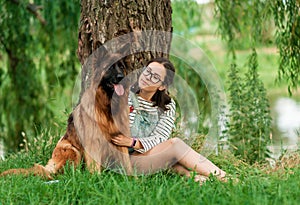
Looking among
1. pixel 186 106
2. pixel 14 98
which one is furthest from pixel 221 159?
pixel 14 98

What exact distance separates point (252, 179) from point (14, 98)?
494 centimetres

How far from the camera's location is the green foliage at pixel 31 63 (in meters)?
7.93

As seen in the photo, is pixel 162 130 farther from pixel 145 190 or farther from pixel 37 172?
pixel 37 172

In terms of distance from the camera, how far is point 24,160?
567 cm

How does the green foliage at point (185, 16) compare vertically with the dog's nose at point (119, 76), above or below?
below

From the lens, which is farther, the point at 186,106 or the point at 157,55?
the point at 186,106

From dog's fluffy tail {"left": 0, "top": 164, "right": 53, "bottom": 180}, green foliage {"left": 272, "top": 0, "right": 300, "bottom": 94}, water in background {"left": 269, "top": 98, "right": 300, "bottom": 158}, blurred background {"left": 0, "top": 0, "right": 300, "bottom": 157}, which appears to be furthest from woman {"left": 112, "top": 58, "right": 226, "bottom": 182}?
blurred background {"left": 0, "top": 0, "right": 300, "bottom": 157}

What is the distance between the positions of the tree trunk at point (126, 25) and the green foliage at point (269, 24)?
1.79 meters

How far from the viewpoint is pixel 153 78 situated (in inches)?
187

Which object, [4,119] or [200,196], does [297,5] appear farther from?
[4,119]

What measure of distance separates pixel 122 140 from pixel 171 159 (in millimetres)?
400

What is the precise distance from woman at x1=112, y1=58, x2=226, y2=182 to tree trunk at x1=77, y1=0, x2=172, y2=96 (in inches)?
11.1

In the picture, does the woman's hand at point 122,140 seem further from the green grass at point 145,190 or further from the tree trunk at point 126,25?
the tree trunk at point 126,25

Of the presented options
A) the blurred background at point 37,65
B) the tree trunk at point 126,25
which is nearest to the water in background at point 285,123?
the blurred background at point 37,65
